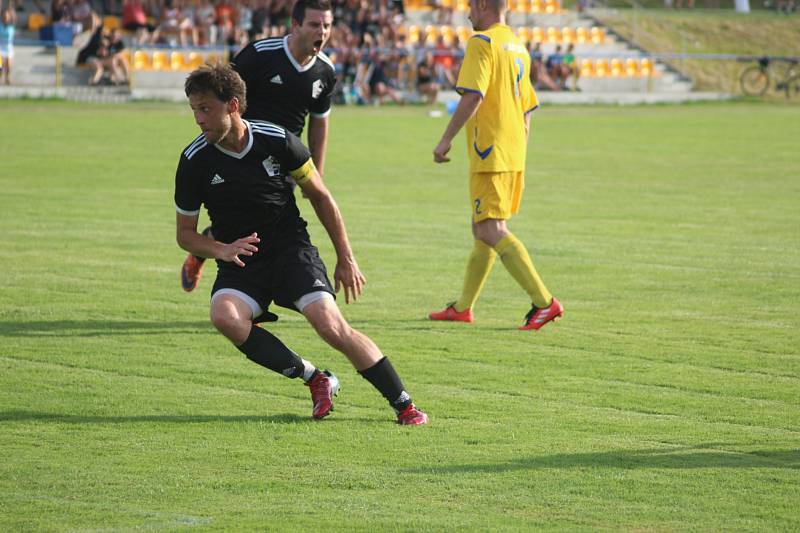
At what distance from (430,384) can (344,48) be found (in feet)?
100

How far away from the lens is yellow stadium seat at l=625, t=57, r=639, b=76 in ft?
144

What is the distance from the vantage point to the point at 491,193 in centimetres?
922

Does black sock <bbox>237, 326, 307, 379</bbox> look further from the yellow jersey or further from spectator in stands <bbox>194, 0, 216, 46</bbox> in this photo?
spectator in stands <bbox>194, 0, 216, 46</bbox>

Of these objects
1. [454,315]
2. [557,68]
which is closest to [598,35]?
[557,68]

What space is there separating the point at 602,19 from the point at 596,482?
44409mm

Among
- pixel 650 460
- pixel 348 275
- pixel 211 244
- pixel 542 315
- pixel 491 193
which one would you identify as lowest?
pixel 542 315

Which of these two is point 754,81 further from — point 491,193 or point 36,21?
point 491,193

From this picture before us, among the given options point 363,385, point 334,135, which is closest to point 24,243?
point 363,385

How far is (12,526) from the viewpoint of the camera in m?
4.86

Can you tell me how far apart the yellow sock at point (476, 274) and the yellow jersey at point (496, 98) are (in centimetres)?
65

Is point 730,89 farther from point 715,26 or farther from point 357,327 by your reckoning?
point 357,327

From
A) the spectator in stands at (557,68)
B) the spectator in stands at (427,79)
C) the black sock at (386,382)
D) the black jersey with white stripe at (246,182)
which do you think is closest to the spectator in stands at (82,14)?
the spectator in stands at (427,79)

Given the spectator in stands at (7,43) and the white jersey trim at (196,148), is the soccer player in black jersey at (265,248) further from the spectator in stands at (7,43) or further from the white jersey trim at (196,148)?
the spectator in stands at (7,43)

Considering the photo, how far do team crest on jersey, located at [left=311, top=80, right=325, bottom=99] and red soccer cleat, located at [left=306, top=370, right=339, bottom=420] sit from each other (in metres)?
2.73
